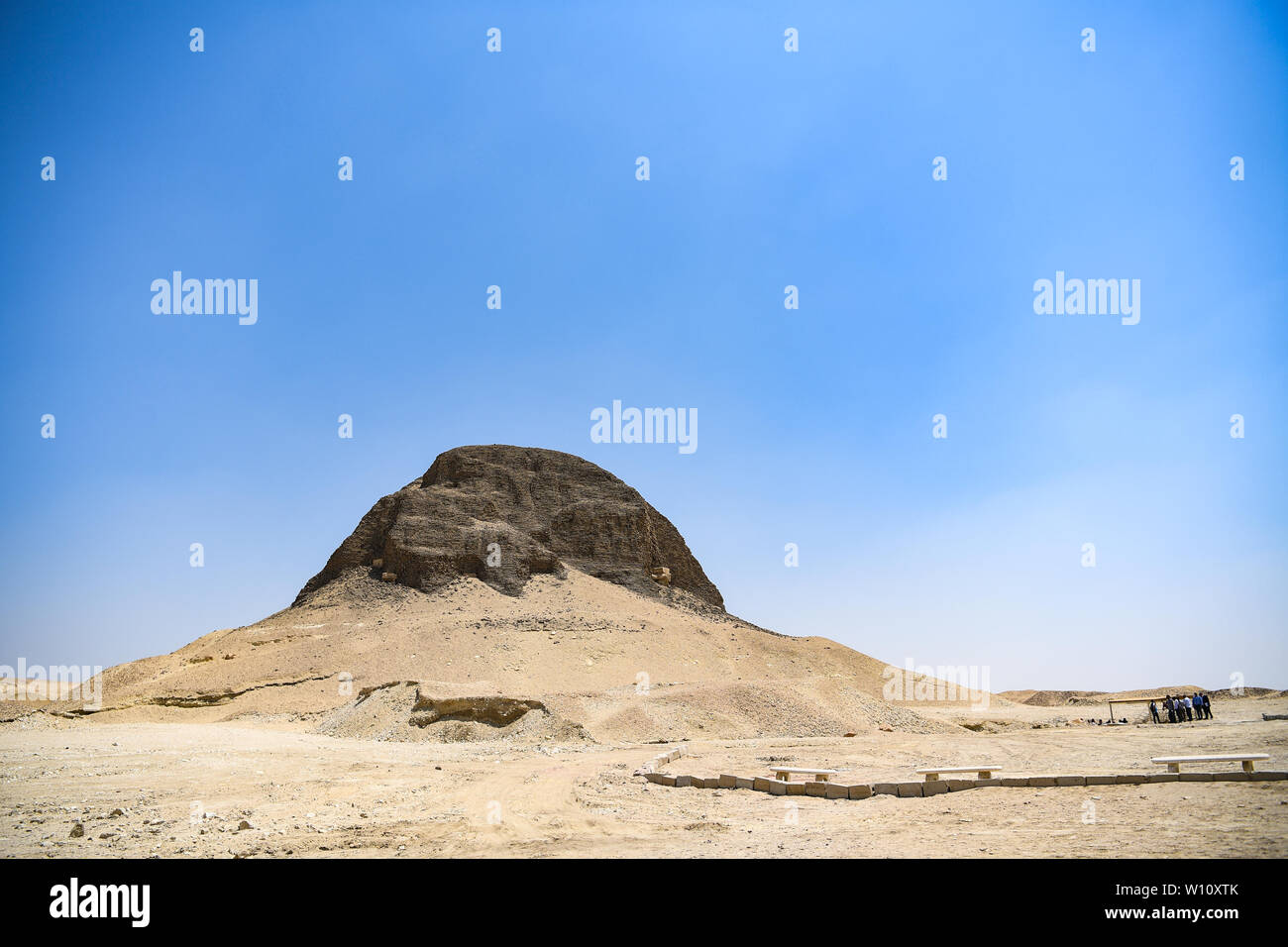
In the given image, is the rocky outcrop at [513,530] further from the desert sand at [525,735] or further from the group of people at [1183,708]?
the group of people at [1183,708]

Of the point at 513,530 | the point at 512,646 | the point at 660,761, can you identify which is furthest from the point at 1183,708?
the point at 513,530

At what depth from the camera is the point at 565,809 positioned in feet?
38.3

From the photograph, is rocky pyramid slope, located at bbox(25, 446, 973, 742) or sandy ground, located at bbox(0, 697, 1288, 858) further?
rocky pyramid slope, located at bbox(25, 446, 973, 742)

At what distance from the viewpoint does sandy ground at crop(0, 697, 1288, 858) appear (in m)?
8.51

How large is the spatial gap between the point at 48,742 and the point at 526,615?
105ft

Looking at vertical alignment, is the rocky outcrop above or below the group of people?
above

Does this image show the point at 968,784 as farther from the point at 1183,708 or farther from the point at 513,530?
the point at 513,530

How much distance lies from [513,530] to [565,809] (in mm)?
54018

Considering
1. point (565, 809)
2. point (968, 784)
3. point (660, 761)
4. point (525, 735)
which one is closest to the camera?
point (565, 809)

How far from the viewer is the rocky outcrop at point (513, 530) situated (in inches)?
2382

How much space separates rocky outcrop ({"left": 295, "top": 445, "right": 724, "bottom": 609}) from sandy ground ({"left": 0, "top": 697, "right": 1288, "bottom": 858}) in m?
40.1

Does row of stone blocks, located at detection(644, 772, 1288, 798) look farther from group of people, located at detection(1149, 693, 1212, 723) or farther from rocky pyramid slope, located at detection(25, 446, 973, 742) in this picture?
group of people, located at detection(1149, 693, 1212, 723)

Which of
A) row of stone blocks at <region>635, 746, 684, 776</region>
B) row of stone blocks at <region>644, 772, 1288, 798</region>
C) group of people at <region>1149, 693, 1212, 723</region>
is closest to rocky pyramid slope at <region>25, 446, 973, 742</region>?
row of stone blocks at <region>635, 746, 684, 776</region>
